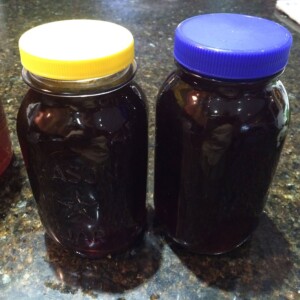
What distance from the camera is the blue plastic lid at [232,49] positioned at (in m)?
0.38

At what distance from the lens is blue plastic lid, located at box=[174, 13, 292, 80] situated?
1.24ft

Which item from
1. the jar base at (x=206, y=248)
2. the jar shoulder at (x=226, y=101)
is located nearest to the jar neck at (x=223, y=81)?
the jar shoulder at (x=226, y=101)

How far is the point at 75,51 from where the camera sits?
38 cm

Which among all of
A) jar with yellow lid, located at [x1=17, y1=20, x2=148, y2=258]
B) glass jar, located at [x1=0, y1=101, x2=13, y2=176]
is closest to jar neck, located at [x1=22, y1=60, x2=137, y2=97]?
jar with yellow lid, located at [x1=17, y1=20, x2=148, y2=258]

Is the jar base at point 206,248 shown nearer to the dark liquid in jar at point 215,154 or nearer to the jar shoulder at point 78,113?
the dark liquid in jar at point 215,154

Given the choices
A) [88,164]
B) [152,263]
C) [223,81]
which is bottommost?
[152,263]

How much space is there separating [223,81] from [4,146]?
380mm

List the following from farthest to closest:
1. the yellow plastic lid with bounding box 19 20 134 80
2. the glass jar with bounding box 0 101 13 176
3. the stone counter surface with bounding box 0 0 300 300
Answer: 1. the glass jar with bounding box 0 101 13 176
2. the stone counter surface with bounding box 0 0 300 300
3. the yellow plastic lid with bounding box 19 20 134 80

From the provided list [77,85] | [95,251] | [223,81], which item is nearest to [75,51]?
[77,85]

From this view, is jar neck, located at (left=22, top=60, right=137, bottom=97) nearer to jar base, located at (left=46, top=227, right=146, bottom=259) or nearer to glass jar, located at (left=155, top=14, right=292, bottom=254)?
glass jar, located at (left=155, top=14, right=292, bottom=254)

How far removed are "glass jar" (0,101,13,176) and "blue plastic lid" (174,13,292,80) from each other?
12.1 inches

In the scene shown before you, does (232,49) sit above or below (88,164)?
above

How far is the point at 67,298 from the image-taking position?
0.47 m

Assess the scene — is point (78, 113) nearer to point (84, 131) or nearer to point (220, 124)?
point (84, 131)
